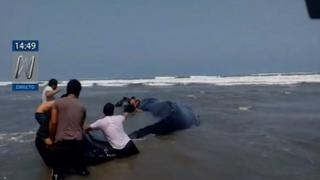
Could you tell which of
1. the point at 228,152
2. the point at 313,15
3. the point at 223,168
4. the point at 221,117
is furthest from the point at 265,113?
the point at 313,15

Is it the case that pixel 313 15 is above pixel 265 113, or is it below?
above

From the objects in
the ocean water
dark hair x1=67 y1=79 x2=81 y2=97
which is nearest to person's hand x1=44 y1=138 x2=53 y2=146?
the ocean water

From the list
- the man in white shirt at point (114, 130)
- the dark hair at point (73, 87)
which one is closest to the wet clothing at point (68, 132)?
the dark hair at point (73, 87)

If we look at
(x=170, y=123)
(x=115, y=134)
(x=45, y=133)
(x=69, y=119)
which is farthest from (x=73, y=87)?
(x=170, y=123)

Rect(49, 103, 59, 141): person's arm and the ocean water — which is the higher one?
Rect(49, 103, 59, 141): person's arm

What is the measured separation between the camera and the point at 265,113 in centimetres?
2117

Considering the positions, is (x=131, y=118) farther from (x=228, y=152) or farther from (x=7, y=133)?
(x=228, y=152)

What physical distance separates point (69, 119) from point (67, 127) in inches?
5.8

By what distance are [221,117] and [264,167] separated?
9.25 metres

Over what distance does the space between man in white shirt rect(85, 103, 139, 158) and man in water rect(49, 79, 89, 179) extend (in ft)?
3.46

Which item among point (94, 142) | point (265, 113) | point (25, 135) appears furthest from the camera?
point (265, 113)

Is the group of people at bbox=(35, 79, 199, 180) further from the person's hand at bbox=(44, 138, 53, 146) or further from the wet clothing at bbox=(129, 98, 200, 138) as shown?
the wet clothing at bbox=(129, 98, 200, 138)

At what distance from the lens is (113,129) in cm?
1016

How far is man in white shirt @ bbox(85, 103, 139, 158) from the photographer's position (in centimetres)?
1015
